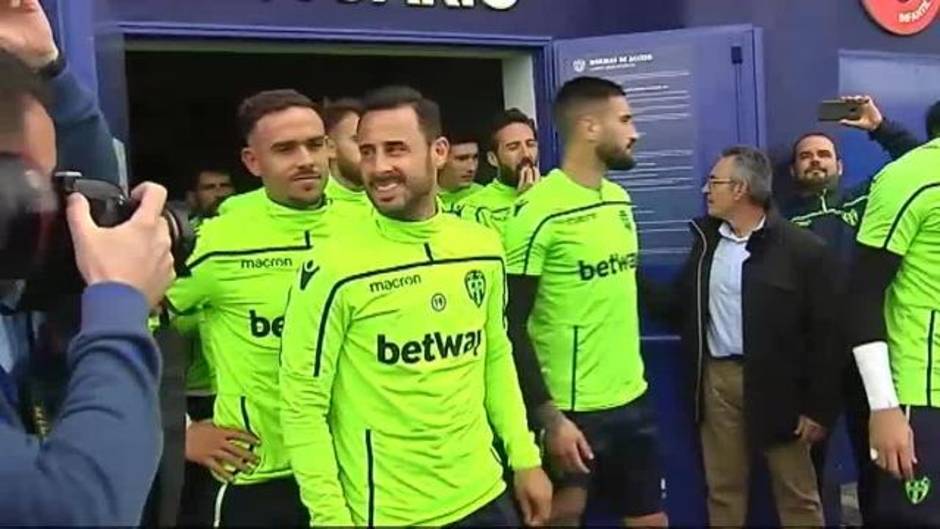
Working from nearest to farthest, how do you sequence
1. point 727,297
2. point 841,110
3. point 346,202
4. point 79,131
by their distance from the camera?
point 79,131
point 346,202
point 727,297
point 841,110

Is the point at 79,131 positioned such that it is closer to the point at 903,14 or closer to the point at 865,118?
the point at 865,118

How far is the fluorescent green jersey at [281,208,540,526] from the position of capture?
3.24m

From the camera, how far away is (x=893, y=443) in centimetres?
323

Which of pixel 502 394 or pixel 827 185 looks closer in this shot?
pixel 502 394

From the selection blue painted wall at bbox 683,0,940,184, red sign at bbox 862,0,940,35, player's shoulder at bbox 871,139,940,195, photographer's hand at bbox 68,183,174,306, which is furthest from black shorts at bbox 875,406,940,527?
red sign at bbox 862,0,940,35

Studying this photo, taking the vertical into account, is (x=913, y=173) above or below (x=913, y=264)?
above

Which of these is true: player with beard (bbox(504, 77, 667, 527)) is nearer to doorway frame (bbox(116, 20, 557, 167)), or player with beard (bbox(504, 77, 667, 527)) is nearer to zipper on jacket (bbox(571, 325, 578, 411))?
zipper on jacket (bbox(571, 325, 578, 411))

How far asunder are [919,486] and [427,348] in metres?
1.30

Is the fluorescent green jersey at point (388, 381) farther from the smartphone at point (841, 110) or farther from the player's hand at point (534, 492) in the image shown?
the smartphone at point (841, 110)

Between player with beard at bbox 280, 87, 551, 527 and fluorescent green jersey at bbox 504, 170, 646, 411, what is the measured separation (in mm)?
1039

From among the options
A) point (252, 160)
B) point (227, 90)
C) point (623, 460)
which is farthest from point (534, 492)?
point (227, 90)

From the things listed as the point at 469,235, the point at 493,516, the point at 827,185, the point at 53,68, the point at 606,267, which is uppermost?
the point at 53,68

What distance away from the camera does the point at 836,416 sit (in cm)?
501

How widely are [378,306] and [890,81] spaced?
14.3ft
